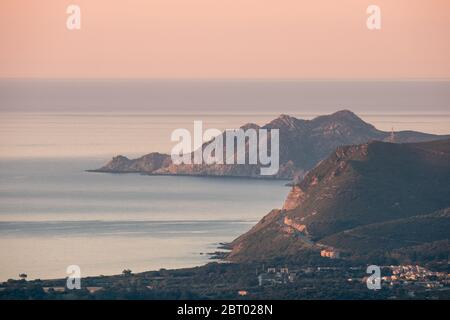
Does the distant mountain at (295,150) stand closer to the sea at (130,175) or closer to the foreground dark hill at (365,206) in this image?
the sea at (130,175)

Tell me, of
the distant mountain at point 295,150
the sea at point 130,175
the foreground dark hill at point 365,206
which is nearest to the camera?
the foreground dark hill at point 365,206

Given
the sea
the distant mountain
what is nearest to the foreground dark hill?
the sea

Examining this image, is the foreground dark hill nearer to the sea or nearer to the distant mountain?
the sea

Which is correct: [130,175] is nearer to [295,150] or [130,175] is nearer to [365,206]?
[295,150]

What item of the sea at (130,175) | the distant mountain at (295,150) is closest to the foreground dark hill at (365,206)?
the sea at (130,175)

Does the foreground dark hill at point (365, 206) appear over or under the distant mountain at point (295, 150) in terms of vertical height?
under
